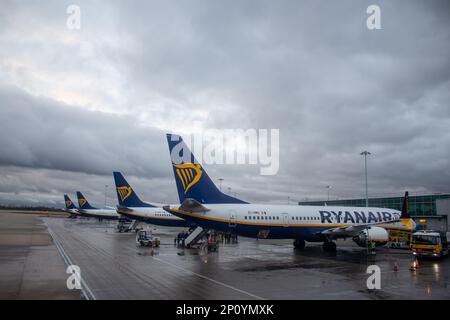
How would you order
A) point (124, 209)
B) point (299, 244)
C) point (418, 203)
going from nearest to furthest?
point (299, 244) → point (124, 209) → point (418, 203)

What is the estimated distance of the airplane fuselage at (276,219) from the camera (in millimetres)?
28219

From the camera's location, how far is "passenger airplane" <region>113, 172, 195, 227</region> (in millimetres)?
51122

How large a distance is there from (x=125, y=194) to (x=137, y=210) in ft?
13.7

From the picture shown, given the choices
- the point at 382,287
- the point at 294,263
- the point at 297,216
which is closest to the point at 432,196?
the point at 297,216

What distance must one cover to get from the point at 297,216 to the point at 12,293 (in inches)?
971

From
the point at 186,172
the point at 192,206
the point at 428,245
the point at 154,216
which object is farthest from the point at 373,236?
the point at 154,216

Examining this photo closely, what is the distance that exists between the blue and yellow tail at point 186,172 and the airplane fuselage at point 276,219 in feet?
4.63

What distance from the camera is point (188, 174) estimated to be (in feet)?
93.8

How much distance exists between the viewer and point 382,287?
16297mm

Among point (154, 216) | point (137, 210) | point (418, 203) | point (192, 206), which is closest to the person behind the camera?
point (192, 206)

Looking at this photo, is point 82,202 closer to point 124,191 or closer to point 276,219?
point 124,191

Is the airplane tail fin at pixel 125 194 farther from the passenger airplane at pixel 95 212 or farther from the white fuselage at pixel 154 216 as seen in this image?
the passenger airplane at pixel 95 212
